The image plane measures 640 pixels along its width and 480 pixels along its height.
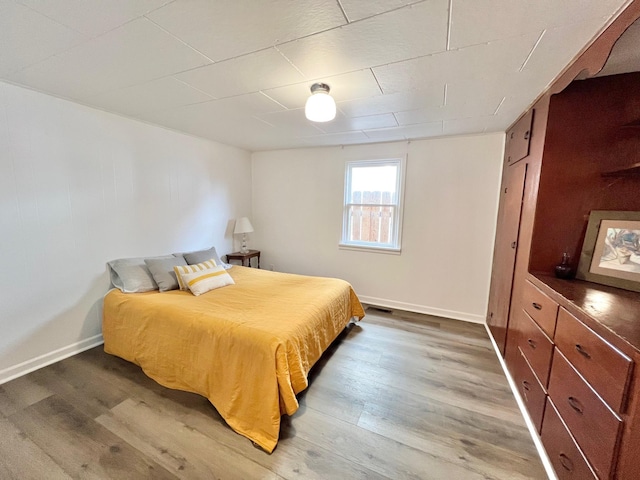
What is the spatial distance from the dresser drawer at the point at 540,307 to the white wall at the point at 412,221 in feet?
4.46

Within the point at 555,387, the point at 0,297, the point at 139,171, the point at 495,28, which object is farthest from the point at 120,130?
the point at 555,387

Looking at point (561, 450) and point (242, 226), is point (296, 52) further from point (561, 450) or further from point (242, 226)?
point (242, 226)

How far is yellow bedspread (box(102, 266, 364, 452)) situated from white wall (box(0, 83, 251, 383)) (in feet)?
1.18

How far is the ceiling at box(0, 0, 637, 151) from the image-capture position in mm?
1167

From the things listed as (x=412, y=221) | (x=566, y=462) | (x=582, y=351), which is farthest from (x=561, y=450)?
(x=412, y=221)

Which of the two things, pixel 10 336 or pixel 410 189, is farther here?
pixel 410 189

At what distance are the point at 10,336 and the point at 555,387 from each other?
3839mm

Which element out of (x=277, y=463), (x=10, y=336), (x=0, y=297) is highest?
(x=0, y=297)

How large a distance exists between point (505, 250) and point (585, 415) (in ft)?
5.69

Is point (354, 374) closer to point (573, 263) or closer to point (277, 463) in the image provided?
point (277, 463)

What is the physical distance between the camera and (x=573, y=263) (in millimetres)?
1789

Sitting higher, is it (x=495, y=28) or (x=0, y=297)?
(x=495, y=28)

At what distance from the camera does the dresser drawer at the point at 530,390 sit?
155 cm

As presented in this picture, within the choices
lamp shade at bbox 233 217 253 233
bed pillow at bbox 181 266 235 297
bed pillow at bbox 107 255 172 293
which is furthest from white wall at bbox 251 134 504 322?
bed pillow at bbox 107 255 172 293
